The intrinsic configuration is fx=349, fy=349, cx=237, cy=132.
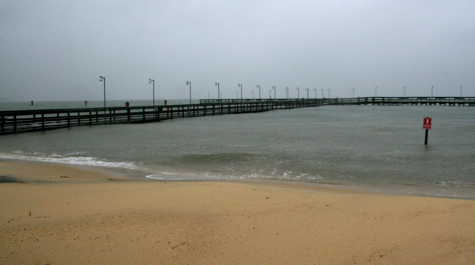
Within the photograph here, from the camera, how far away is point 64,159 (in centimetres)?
1246

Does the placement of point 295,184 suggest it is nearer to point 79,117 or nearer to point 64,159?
point 64,159

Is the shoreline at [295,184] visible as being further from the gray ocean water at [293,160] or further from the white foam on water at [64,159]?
the white foam on water at [64,159]

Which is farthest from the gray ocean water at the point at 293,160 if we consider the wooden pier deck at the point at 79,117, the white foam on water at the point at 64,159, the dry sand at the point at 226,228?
the wooden pier deck at the point at 79,117

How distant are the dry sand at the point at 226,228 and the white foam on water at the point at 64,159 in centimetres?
462

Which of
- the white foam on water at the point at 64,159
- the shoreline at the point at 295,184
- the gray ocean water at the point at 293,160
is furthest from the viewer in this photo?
the white foam on water at the point at 64,159

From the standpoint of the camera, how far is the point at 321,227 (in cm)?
467

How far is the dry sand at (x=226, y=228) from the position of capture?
3.75 metres

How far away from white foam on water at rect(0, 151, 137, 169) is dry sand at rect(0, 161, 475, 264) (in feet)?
15.1

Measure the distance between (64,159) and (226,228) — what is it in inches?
391

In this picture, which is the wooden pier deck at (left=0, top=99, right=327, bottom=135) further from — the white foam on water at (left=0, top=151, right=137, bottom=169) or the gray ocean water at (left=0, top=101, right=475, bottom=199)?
the white foam on water at (left=0, top=151, right=137, bottom=169)

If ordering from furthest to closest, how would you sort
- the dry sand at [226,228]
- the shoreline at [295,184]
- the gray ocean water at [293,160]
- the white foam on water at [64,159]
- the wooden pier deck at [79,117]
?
the wooden pier deck at [79,117], the white foam on water at [64,159], the gray ocean water at [293,160], the shoreline at [295,184], the dry sand at [226,228]

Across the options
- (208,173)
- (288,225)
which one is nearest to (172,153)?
(208,173)

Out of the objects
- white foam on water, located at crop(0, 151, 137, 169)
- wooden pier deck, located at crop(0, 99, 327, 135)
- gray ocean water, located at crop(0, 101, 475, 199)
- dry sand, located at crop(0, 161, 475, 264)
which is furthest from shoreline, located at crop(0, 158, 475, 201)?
wooden pier deck, located at crop(0, 99, 327, 135)

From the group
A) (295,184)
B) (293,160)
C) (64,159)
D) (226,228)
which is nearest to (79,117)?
(64,159)
